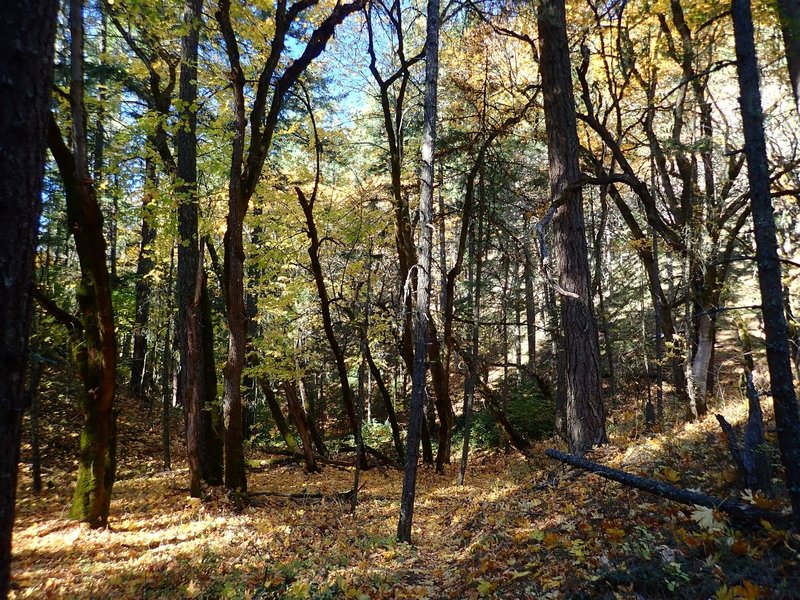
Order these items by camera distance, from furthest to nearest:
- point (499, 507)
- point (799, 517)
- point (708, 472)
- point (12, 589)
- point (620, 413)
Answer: point (620, 413) < point (499, 507) < point (708, 472) < point (12, 589) < point (799, 517)

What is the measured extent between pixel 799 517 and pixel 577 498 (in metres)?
2.95

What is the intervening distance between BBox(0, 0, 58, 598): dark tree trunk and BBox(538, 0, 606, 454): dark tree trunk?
672 cm

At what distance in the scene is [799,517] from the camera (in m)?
3.51

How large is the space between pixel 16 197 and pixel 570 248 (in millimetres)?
7197

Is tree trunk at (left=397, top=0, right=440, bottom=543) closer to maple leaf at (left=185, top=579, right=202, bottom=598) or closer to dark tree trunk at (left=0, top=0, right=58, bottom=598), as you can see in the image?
maple leaf at (left=185, top=579, right=202, bottom=598)

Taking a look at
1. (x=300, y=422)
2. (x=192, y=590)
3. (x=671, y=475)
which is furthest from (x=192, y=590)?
(x=300, y=422)

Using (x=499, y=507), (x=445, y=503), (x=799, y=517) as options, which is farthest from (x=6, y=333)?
(x=445, y=503)

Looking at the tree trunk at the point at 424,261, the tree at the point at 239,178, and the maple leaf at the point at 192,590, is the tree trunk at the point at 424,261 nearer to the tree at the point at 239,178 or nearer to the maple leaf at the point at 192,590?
the tree at the point at 239,178

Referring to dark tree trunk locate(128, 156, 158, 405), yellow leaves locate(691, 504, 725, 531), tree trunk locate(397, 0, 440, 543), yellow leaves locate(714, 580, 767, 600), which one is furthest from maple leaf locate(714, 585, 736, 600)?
dark tree trunk locate(128, 156, 158, 405)

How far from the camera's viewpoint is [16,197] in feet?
7.43

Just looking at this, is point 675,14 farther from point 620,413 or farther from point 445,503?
point 620,413

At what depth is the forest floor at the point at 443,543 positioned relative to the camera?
3832 millimetres

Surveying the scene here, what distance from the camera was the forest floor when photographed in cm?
383

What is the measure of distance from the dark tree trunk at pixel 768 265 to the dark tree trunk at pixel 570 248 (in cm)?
349
